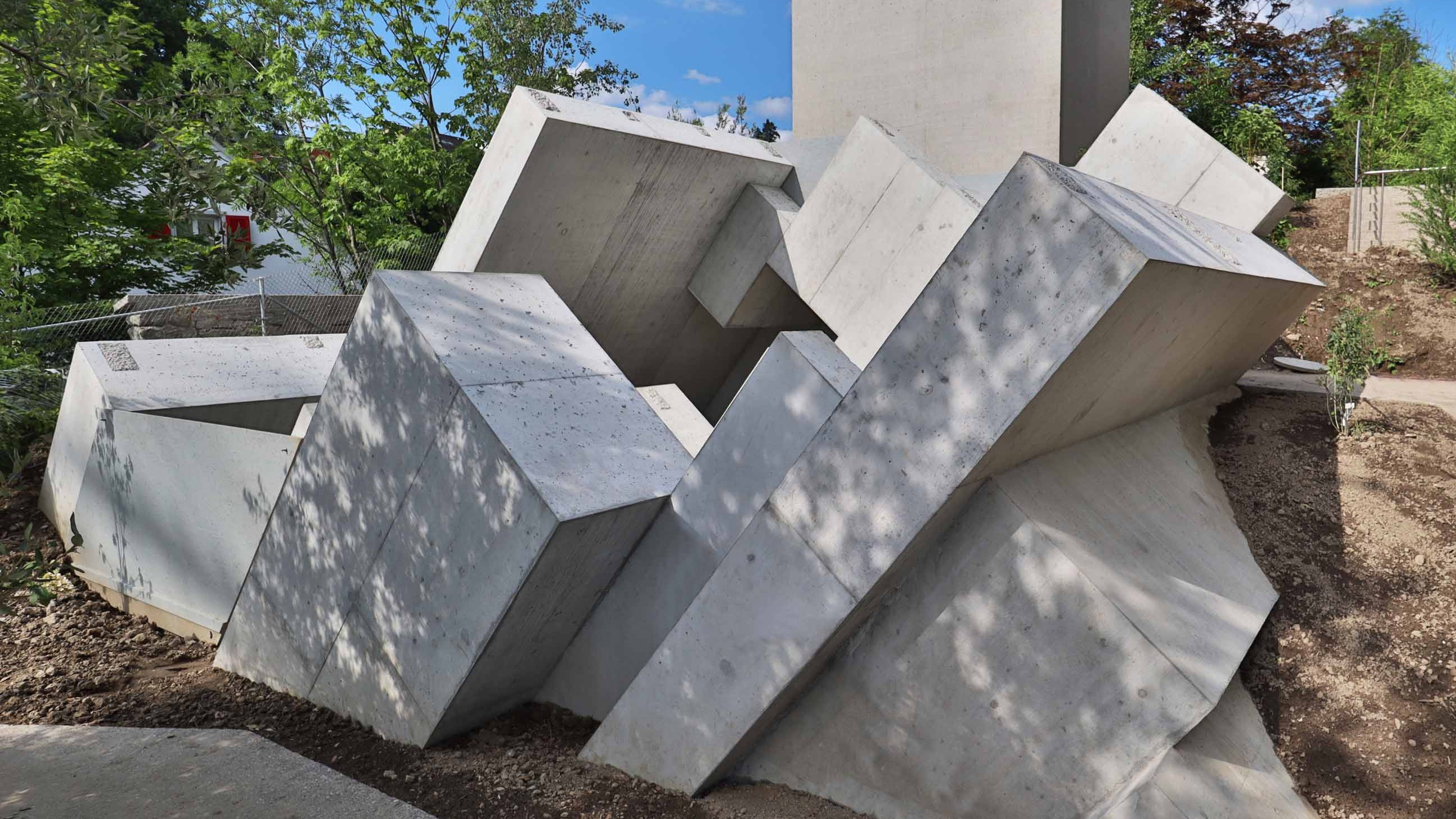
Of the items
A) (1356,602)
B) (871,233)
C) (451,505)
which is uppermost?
(1356,602)

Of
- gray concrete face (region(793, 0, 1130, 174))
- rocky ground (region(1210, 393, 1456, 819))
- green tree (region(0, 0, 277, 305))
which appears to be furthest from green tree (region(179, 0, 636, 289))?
rocky ground (region(1210, 393, 1456, 819))

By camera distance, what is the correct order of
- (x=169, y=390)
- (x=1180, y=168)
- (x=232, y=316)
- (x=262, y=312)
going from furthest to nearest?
(x=262, y=312)
(x=232, y=316)
(x=1180, y=168)
(x=169, y=390)

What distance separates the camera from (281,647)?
5.58 m

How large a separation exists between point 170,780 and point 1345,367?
7886 mm

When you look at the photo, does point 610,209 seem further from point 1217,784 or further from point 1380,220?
point 1380,220

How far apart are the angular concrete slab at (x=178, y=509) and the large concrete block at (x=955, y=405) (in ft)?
10.8

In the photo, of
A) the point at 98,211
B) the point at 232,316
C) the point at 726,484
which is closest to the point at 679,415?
the point at 726,484

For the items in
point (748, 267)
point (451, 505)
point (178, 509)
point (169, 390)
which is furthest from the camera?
point (748, 267)

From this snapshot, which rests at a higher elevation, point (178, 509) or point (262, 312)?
point (178, 509)

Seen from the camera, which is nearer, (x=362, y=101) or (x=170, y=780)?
(x=170, y=780)

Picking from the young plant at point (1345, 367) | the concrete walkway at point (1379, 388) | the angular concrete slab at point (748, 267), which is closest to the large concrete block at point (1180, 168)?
the young plant at point (1345, 367)

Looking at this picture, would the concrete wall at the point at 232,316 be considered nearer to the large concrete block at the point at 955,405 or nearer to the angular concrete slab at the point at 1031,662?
the large concrete block at the point at 955,405

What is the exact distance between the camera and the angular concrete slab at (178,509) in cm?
618

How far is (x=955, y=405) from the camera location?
342 centimetres
